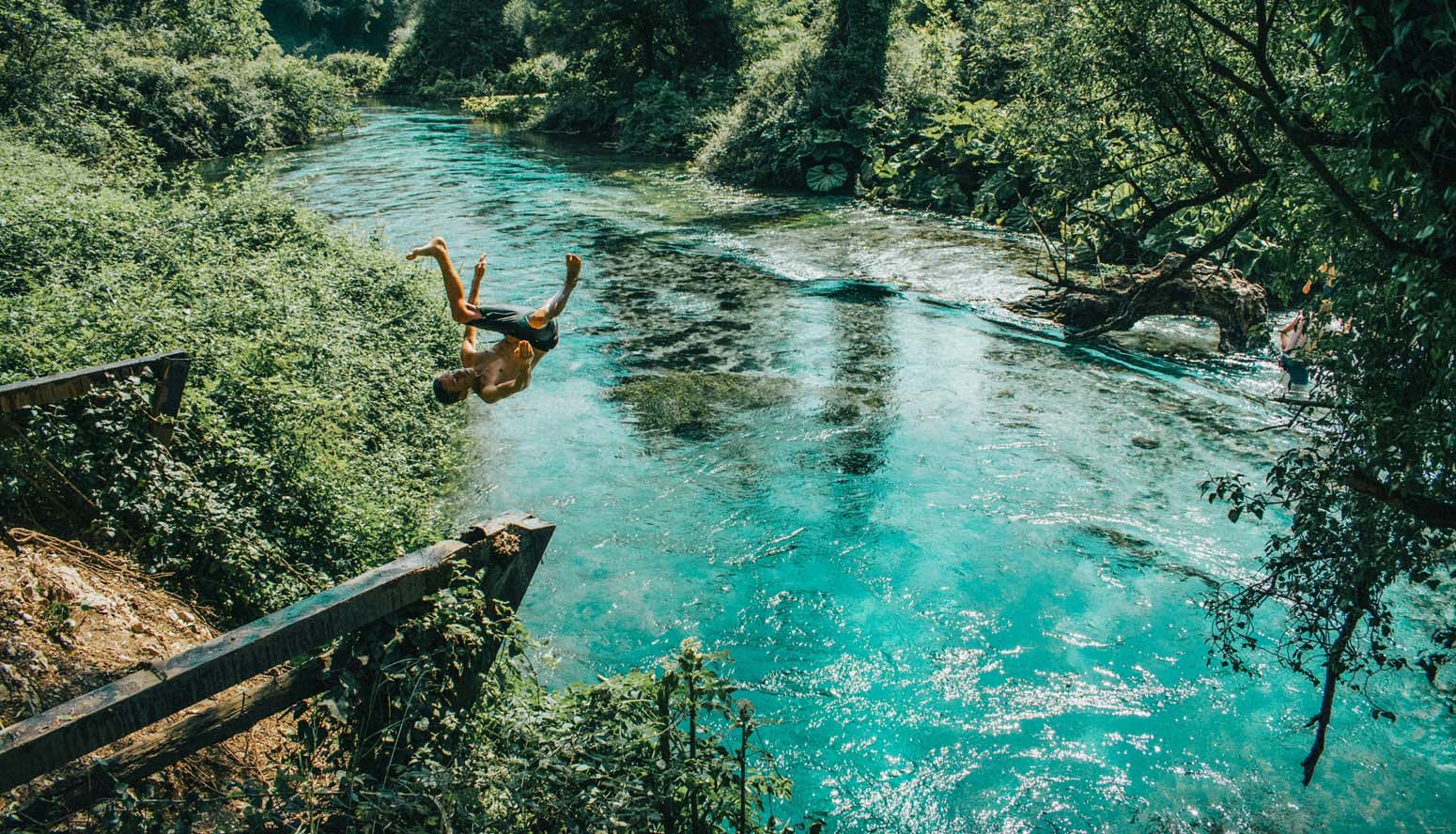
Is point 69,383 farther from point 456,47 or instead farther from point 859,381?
point 456,47

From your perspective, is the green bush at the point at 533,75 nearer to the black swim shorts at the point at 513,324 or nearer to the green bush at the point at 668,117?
the green bush at the point at 668,117

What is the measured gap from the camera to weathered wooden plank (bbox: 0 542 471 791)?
305cm

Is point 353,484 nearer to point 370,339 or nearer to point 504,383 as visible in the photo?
point 504,383

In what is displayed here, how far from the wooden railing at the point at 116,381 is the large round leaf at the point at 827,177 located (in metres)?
23.3

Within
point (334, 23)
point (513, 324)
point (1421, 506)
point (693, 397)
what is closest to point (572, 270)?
point (513, 324)

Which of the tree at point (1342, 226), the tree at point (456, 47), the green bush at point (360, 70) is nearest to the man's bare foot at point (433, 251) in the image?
the tree at point (1342, 226)

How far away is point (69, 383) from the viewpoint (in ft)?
19.2

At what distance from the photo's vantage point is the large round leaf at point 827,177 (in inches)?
1093

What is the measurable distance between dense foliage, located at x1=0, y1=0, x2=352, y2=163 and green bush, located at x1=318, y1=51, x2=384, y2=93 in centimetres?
1549

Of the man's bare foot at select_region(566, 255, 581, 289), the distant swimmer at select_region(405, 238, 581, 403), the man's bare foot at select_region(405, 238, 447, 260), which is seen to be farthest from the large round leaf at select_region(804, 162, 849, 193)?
the man's bare foot at select_region(405, 238, 447, 260)

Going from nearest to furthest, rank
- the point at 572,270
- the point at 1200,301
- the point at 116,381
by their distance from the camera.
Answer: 1. the point at 116,381
2. the point at 572,270
3. the point at 1200,301

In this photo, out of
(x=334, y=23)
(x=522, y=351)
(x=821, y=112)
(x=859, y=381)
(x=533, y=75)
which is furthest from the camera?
(x=334, y=23)

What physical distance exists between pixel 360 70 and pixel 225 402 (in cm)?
6505

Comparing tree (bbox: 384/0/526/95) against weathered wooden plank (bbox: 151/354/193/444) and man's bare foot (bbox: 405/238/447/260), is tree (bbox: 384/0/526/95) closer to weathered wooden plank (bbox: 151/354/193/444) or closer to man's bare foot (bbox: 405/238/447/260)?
man's bare foot (bbox: 405/238/447/260)
